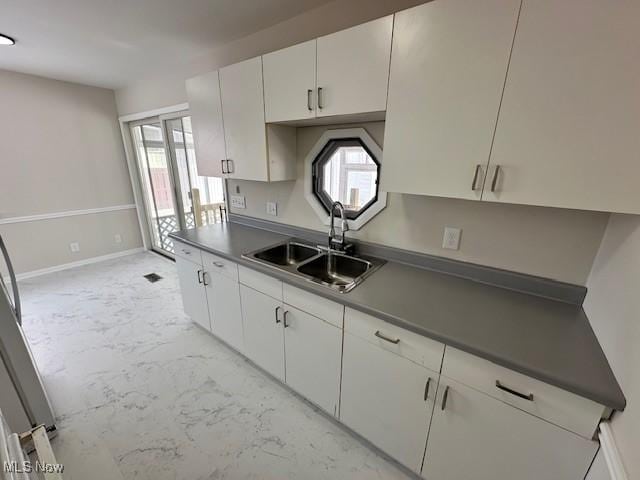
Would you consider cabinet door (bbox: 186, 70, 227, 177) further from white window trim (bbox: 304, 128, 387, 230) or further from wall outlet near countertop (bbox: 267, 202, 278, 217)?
white window trim (bbox: 304, 128, 387, 230)

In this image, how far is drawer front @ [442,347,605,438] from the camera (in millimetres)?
814

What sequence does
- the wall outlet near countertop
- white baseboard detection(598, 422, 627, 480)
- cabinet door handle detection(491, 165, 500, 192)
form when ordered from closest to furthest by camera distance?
white baseboard detection(598, 422, 627, 480) < cabinet door handle detection(491, 165, 500, 192) < the wall outlet near countertop

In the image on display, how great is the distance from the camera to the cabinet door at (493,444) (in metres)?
0.86

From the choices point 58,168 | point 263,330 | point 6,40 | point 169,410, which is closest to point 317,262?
point 263,330

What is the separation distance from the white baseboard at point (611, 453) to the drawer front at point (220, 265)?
1786 millimetres

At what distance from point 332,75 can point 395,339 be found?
4.38ft

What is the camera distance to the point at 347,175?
185 centimetres

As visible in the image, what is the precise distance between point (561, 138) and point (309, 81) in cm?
118

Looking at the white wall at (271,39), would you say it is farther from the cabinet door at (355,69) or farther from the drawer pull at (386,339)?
the drawer pull at (386,339)

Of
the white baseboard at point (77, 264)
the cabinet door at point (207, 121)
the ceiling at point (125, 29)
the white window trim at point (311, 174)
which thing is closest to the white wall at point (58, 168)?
the white baseboard at point (77, 264)

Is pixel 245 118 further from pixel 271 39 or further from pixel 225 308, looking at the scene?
pixel 225 308

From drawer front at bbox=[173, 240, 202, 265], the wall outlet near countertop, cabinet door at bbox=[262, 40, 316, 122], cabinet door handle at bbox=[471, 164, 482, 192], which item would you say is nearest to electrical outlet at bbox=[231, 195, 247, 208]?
the wall outlet near countertop

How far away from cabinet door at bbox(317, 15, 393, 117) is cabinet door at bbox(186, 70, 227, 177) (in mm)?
963

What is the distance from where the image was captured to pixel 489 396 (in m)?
0.97
